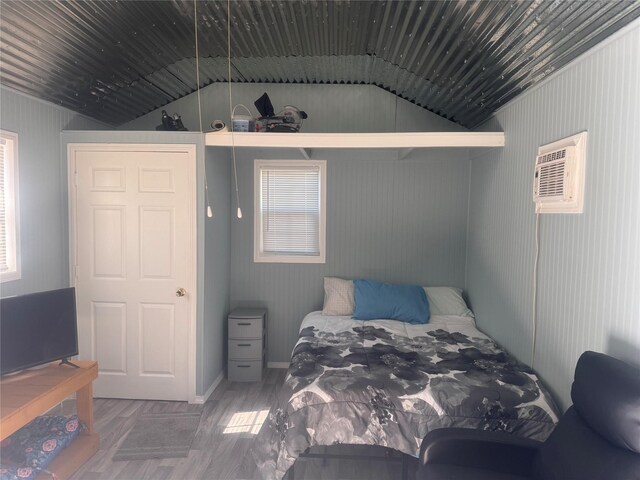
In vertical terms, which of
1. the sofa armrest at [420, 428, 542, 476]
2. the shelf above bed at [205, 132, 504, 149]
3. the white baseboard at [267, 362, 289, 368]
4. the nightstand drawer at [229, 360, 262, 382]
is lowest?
the white baseboard at [267, 362, 289, 368]

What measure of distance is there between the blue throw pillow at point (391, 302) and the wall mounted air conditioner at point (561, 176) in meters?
1.60

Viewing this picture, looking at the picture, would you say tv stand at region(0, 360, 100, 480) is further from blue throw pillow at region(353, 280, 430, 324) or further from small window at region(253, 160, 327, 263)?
blue throw pillow at region(353, 280, 430, 324)

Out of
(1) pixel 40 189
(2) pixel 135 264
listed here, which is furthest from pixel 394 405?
(1) pixel 40 189

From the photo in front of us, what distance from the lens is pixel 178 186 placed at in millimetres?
3461

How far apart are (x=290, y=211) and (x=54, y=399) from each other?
8.89ft

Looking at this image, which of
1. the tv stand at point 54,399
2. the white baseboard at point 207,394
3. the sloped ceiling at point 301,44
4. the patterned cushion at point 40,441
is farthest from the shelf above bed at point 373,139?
the patterned cushion at point 40,441

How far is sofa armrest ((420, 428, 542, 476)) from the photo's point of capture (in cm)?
202

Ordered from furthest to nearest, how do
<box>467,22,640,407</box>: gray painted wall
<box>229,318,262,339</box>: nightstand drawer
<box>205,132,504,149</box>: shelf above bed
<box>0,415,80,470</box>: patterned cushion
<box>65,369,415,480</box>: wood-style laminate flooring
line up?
<box>229,318,262,339</box>: nightstand drawer → <box>205,132,504,149</box>: shelf above bed → <box>65,369,415,480</box>: wood-style laminate flooring → <box>0,415,80,470</box>: patterned cushion → <box>467,22,640,407</box>: gray painted wall

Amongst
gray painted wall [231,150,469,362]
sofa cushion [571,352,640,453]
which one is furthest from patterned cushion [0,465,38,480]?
sofa cushion [571,352,640,453]

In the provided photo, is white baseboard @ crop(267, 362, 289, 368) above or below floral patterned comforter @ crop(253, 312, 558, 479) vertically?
below

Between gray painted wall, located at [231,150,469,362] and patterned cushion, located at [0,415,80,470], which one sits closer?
patterned cushion, located at [0,415,80,470]

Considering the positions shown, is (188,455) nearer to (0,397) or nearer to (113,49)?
(0,397)

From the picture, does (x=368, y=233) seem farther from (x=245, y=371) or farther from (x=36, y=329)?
(x=36, y=329)

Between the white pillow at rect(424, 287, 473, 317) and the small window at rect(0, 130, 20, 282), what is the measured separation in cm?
355
